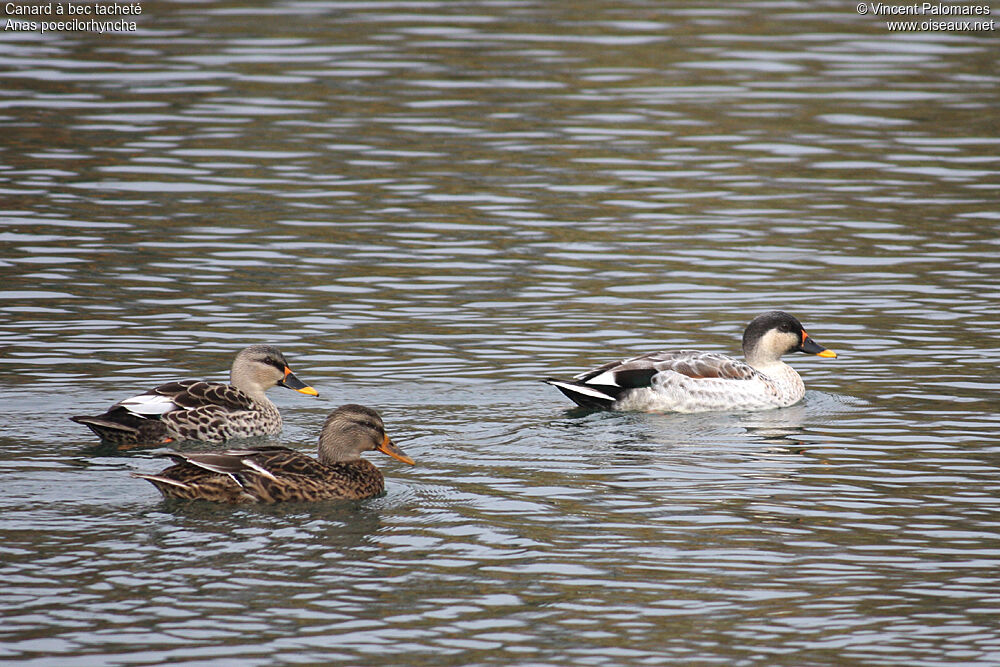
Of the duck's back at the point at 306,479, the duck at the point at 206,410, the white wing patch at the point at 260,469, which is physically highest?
the duck at the point at 206,410

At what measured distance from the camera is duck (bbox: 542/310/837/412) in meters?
14.1

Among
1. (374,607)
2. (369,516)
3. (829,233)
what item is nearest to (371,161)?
(829,233)

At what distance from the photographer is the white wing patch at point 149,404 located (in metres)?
12.5

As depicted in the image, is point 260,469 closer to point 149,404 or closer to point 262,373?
point 149,404

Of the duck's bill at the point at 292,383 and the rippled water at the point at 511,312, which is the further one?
the duck's bill at the point at 292,383

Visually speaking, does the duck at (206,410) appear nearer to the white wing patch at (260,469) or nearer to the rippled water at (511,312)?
the rippled water at (511,312)

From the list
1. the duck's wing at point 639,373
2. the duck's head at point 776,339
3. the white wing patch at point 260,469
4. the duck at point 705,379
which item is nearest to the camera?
the white wing patch at point 260,469

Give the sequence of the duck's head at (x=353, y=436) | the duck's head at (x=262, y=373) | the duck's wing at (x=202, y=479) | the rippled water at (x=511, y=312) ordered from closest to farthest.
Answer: the rippled water at (x=511, y=312)
the duck's wing at (x=202, y=479)
the duck's head at (x=353, y=436)
the duck's head at (x=262, y=373)

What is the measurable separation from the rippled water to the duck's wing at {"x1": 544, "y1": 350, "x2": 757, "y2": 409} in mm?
230

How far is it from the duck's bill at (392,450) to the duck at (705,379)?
2233 mm

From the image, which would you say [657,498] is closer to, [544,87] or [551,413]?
[551,413]

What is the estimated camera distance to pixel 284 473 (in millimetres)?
11062

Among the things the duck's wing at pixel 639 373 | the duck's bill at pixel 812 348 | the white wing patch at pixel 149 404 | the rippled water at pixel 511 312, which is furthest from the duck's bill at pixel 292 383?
the duck's bill at pixel 812 348

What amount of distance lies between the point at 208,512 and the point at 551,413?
3910 mm
